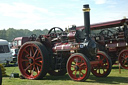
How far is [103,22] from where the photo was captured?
13164 mm

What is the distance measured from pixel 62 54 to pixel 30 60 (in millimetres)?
1275

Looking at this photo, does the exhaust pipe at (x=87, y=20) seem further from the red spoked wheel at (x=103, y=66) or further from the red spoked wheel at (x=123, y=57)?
the red spoked wheel at (x=123, y=57)

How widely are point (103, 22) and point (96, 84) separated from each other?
7024 mm

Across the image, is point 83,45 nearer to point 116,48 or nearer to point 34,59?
point 34,59

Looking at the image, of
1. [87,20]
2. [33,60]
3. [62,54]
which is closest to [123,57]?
[62,54]

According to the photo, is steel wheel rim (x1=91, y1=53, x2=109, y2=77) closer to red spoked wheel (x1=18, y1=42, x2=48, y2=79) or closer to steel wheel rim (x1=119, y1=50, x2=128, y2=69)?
red spoked wheel (x1=18, y1=42, x2=48, y2=79)

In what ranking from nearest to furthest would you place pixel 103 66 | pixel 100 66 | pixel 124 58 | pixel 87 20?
pixel 87 20 < pixel 103 66 < pixel 100 66 < pixel 124 58

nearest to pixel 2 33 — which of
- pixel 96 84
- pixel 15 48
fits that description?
pixel 15 48

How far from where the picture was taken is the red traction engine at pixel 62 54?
7.52 meters

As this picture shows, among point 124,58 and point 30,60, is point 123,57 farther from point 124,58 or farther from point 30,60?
point 30,60

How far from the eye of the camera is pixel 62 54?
8.40 metres

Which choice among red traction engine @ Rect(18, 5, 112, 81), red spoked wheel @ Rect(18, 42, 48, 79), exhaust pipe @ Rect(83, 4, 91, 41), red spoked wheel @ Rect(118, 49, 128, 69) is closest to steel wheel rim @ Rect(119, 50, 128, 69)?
red spoked wheel @ Rect(118, 49, 128, 69)

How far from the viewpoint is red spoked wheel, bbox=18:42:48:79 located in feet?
26.3

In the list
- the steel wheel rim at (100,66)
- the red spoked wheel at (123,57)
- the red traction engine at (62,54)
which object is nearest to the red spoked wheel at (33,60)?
the red traction engine at (62,54)
